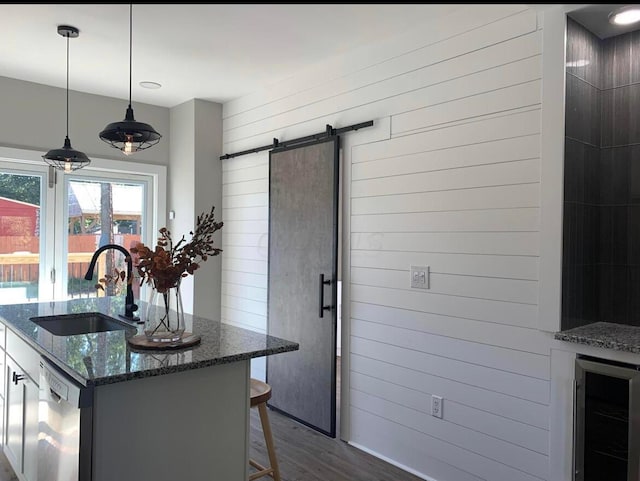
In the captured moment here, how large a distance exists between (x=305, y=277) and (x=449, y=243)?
4.15 feet

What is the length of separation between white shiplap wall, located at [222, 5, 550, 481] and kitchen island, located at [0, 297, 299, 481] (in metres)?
1.07

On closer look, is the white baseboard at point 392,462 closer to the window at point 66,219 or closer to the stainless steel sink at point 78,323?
the stainless steel sink at point 78,323

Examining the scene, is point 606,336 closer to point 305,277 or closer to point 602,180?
point 602,180

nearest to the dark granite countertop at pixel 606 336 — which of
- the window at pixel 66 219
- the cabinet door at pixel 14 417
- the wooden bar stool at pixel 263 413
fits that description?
the wooden bar stool at pixel 263 413

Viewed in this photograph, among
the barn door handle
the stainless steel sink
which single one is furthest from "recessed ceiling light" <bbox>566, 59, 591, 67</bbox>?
the stainless steel sink

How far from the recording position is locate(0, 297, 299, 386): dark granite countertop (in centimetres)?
185

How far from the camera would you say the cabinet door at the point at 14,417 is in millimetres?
2582

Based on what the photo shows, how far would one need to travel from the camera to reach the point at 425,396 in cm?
297

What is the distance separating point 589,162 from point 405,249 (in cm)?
110

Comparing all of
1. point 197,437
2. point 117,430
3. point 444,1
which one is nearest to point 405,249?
point 197,437

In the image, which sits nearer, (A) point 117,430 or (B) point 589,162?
(A) point 117,430

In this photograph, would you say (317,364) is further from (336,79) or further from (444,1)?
(444,1)

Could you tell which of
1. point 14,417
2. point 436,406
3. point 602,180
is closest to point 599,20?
point 602,180

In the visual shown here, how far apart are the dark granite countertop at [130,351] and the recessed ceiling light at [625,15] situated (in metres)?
2.18
